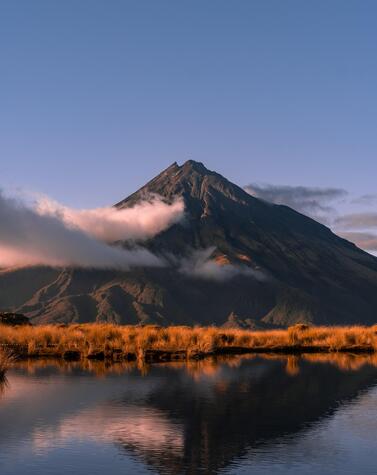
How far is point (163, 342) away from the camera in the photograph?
38.2 metres

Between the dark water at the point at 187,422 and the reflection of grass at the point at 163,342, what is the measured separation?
20.8 ft

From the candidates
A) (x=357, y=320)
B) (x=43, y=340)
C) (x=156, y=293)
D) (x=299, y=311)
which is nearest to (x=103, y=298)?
(x=156, y=293)

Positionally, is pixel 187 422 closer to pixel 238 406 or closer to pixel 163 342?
pixel 238 406

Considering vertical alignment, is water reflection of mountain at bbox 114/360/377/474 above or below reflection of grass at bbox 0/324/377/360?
below

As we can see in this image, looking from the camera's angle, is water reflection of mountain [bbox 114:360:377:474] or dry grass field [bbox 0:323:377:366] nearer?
water reflection of mountain [bbox 114:360:377:474]

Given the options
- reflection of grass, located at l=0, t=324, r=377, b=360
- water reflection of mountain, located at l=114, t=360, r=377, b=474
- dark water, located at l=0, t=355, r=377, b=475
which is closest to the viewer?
dark water, located at l=0, t=355, r=377, b=475

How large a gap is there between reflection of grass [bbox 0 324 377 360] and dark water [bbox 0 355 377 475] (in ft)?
20.8

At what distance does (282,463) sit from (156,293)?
18002 cm

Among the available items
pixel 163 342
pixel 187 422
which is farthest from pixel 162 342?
pixel 187 422

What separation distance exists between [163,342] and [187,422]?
20721mm

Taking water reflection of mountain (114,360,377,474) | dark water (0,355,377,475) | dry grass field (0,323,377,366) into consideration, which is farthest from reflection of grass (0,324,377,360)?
water reflection of mountain (114,360,377,474)

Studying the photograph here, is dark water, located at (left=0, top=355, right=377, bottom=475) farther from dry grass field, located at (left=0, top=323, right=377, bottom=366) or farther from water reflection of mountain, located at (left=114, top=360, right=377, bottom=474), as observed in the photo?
dry grass field, located at (left=0, top=323, right=377, bottom=366)

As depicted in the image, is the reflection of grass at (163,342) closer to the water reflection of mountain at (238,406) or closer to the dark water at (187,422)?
the dark water at (187,422)

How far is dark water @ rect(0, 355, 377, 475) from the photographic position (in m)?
13.8
